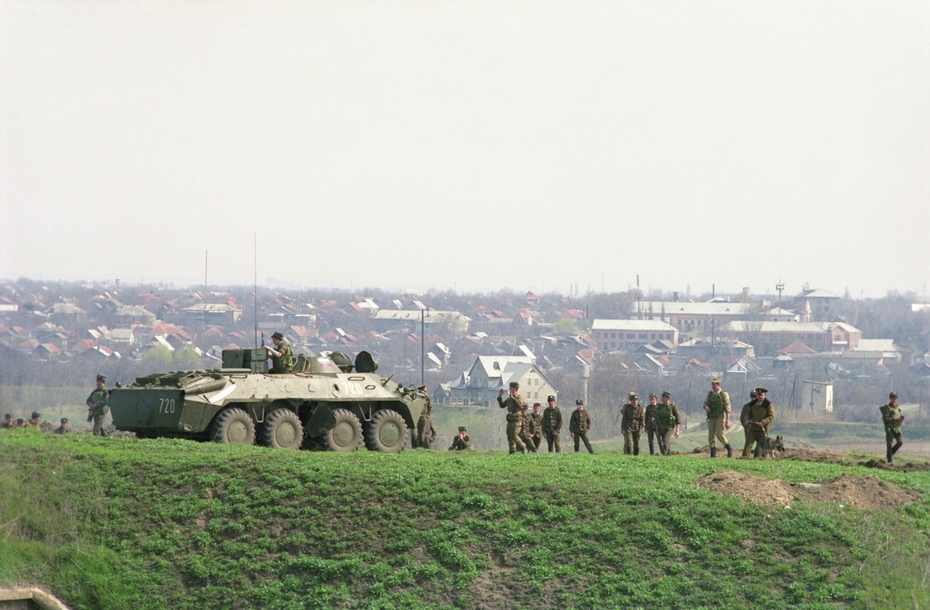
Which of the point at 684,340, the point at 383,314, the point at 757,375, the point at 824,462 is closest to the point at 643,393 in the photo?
the point at 757,375

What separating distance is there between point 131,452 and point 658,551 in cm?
916

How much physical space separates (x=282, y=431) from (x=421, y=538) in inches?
240

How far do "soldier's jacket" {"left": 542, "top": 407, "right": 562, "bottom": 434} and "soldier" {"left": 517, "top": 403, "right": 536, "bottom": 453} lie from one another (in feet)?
1.32

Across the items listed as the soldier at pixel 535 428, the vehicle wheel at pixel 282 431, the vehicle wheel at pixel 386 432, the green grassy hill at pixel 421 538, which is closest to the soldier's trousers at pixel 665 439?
the soldier at pixel 535 428

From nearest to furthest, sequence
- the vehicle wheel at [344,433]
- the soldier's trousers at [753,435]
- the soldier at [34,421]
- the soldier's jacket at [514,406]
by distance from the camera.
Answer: the vehicle wheel at [344,433], the soldier's trousers at [753,435], the soldier's jacket at [514,406], the soldier at [34,421]

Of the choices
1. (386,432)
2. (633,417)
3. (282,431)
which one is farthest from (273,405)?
(633,417)

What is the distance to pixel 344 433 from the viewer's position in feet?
75.5

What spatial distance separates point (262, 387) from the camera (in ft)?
72.7

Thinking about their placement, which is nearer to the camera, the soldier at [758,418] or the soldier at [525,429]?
the soldier at [758,418]

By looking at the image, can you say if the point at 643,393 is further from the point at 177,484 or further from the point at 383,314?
the point at 177,484

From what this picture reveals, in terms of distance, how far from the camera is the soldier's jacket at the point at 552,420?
2605cm

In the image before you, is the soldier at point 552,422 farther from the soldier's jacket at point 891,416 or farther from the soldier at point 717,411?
the soldier's jacket at point 891,416

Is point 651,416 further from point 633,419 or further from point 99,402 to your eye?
point 99,402

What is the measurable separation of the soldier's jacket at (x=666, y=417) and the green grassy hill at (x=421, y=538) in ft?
17.2
